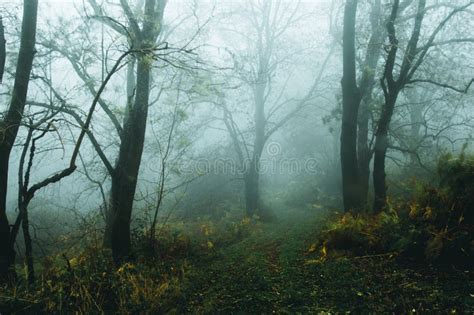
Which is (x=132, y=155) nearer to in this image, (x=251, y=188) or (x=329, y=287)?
(x=329, y=287)

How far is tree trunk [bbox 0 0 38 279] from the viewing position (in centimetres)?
601

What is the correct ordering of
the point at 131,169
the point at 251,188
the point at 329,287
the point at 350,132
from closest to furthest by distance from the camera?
the point at 329,287, the point at 131,169, the point at 350,132, the point at 251,188

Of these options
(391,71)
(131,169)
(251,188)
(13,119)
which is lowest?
(251,188)

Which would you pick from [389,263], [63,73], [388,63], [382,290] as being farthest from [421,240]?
[63,73]

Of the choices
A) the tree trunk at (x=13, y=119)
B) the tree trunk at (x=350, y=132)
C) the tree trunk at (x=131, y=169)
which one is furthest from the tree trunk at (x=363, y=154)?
the tree trunk at (x=13, y=119)

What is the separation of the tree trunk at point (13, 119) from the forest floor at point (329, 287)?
354cm

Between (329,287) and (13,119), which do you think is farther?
(13,119)

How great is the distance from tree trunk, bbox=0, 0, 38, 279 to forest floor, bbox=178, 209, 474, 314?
3.54 meters

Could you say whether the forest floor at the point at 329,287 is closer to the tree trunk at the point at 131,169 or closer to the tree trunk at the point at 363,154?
the tree trunk at the point at 131,169

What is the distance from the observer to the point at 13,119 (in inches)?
245

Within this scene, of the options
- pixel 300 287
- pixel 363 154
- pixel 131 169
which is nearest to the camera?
pixel 300 287

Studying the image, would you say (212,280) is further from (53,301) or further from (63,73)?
(63,73)

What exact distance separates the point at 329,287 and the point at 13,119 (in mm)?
6279

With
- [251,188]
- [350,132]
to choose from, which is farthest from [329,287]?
[251,188]
